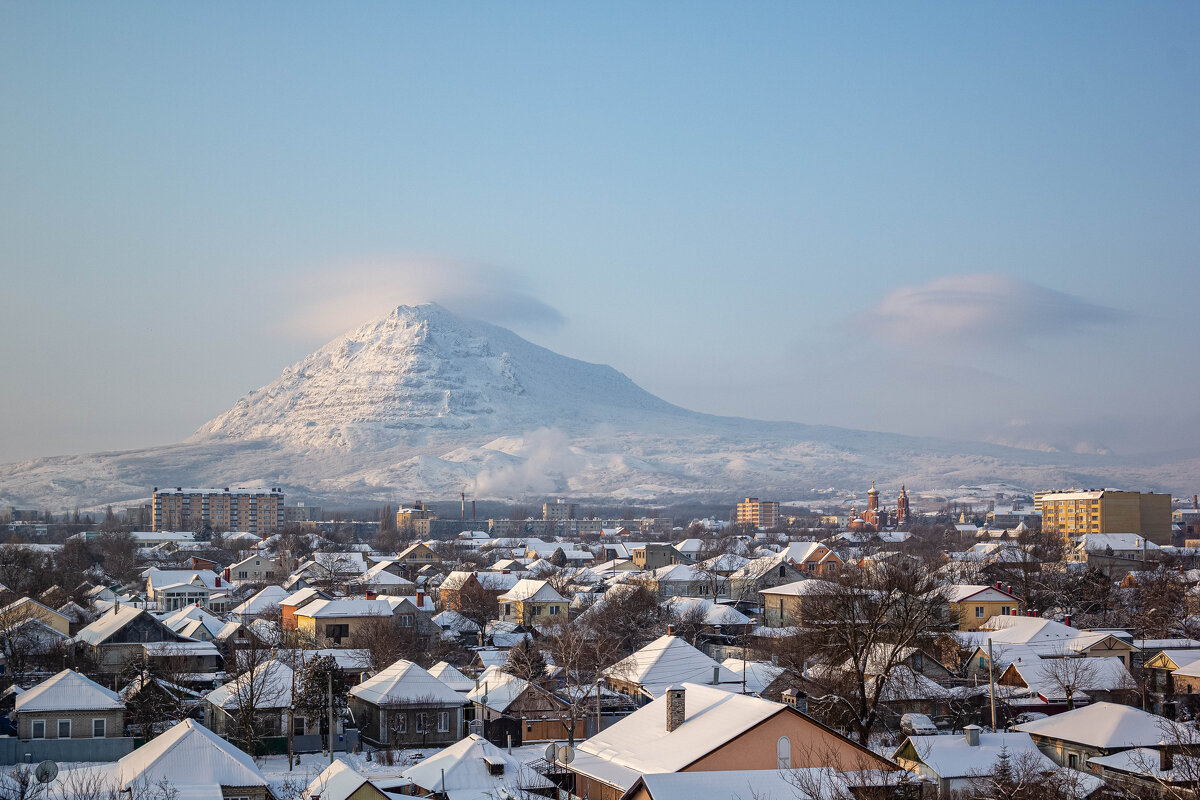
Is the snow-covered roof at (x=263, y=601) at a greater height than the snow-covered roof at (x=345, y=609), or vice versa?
the snow-covered roof at (x=345, y=609)

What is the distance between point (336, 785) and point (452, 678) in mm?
14408

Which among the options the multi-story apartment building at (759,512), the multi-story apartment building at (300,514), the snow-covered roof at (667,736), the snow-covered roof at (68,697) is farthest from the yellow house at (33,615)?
the multi-story apartment building at (759,512)

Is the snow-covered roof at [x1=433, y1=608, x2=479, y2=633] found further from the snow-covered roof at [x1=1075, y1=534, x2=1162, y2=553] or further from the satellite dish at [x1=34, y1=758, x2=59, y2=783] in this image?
the snow-covered roof at [x1=1075, y1=534, x2=1162, y2=553]

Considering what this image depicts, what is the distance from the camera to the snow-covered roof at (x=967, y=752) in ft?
76.9

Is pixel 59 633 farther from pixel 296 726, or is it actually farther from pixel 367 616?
pixel 296 726

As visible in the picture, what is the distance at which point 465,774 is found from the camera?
23938 mm

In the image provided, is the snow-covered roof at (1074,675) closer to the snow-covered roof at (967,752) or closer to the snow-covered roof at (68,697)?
the snow-covered roof at (967,752)

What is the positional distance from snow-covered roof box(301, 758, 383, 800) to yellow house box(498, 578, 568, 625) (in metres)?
35.2

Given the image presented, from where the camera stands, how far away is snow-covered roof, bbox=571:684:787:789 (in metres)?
20.0

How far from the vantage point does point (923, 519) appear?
167875 mm

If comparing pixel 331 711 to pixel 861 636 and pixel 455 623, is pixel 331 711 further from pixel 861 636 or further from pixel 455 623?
pixel 455 623

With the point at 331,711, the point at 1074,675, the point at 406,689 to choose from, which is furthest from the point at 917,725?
the point at 331,711

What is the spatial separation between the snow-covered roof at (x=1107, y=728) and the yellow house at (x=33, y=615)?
3277cm

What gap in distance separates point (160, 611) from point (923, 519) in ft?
408
